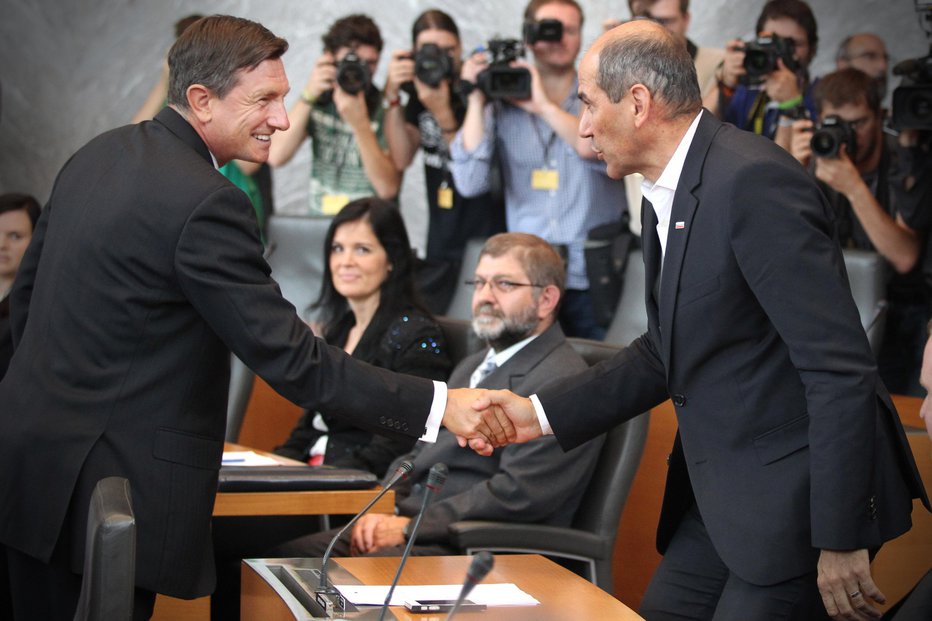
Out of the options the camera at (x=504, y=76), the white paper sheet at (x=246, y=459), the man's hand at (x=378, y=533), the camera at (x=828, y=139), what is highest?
the camera at (x=504, y=76)

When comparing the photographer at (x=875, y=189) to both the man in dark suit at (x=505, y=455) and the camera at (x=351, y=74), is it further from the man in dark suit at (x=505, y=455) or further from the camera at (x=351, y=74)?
the camera at (x=351, y=74)

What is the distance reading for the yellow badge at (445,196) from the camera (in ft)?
16.7

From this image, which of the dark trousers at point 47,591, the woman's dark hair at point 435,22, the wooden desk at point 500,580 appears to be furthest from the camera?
the woman's dark hair at point 435,22

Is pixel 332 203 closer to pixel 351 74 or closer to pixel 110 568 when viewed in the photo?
pixel 351 74

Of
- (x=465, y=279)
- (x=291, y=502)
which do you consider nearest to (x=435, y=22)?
(x=465, y=279)

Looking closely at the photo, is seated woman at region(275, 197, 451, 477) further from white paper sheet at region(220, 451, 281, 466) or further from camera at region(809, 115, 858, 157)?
camera at region(809, 115, 858, 157)

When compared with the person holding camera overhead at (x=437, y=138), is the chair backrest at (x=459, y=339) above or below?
below

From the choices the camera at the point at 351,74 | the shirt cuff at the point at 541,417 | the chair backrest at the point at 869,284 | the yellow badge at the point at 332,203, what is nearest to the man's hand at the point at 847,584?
the shirt cuff at the point at 541,417

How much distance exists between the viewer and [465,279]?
15.9 ft

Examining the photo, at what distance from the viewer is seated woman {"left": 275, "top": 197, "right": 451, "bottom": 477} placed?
3.74m

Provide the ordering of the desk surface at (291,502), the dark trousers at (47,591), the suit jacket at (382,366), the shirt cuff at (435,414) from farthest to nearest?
the suit jacket at (382,366) → the desk surface at (291,502) → the shirt cuff at (435,414) → the dark trousers at (47,591)

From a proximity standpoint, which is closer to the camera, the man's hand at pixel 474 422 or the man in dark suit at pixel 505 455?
the man's hand at pixel 474 422

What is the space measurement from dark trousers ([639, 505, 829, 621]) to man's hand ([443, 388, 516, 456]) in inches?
19.3

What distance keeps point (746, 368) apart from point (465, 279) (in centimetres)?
280
